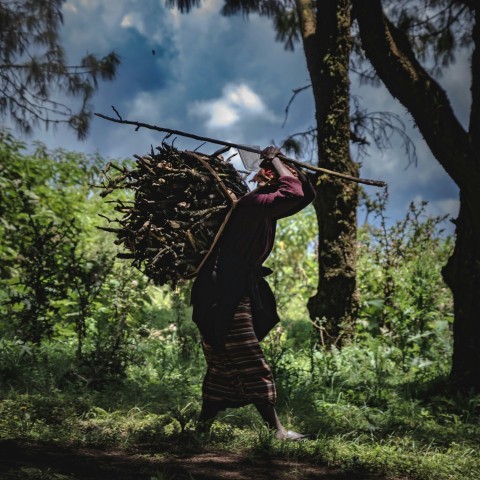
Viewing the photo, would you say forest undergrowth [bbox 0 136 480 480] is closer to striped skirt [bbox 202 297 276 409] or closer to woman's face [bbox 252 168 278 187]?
striped skirt [bbox 202 297 276 409]

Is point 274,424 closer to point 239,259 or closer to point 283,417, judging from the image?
point 283,417

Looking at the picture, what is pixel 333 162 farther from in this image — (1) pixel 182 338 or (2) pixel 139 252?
(2) pixel 139 252

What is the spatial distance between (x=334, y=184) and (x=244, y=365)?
3.40 m

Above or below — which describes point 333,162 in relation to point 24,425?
above

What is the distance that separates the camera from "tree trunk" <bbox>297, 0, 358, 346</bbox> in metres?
7.16

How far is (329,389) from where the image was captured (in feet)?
18.6

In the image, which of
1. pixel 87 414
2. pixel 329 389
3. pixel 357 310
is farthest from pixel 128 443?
pixel 357 310

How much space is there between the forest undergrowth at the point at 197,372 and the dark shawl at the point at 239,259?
2.35 feet

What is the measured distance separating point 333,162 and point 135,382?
326 centimetres

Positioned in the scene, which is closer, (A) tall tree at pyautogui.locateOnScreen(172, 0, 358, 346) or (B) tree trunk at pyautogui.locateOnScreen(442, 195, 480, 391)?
(B) tree trunk at pyautogui.locateOnScreen(442, 195, 480, 391)

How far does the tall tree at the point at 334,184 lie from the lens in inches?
A: 282

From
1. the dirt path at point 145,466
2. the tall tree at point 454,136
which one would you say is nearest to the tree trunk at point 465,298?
the tall tree at point 454,136

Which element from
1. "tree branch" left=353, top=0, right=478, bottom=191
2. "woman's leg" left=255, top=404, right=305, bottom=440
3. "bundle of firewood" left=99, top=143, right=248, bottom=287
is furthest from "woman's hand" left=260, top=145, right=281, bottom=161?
"tree branch" left=353, top=0, right=478, bottom=191

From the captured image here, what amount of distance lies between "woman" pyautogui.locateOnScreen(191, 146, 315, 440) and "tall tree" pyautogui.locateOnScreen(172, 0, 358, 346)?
2.93 metres
